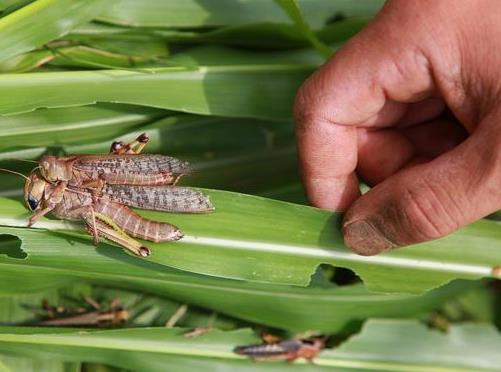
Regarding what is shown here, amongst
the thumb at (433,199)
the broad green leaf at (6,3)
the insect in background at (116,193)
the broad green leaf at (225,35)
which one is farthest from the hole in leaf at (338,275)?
the broad green leaf at (6,3)

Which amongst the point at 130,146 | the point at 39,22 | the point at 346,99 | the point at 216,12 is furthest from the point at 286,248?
the point at 39,22

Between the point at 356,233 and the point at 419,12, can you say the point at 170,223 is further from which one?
the point at 419,12

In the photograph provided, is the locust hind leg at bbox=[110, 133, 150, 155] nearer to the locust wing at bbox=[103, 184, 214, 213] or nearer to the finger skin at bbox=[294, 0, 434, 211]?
the locust wing at bbox=[103, 184, 214, 213]

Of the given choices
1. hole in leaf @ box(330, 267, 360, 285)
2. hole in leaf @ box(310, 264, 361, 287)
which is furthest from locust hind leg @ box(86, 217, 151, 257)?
hole in leaf @ box(330, 267, 360, 285)

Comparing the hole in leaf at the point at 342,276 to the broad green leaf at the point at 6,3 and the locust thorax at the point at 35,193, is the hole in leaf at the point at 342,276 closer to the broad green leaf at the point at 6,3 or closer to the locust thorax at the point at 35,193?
the locust thorax at the point at 35,193

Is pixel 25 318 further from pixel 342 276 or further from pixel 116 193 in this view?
pixel 342 276
